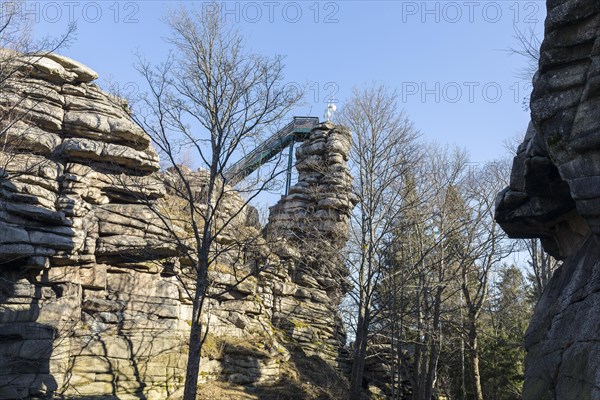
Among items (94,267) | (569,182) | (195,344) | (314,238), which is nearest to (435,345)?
(314,238)

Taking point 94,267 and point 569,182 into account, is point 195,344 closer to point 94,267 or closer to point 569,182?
point 94,267

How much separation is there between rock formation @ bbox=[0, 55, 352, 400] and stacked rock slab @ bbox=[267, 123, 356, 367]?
0.65 m

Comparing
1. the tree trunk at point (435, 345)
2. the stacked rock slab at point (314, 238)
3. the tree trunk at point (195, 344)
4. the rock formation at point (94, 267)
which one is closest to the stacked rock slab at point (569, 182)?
the rock formation at point (94, 267)

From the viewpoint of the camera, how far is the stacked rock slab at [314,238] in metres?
18.2

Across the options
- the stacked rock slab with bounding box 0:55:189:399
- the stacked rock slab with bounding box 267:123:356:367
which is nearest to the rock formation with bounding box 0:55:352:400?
the stacked rock slab with bounding box 0:55:189:399

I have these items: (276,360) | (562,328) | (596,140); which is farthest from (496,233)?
(596,140)

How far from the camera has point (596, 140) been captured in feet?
20.7

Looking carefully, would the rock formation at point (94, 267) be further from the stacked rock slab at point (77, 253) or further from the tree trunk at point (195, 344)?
the tree trunk at point (195, 344)

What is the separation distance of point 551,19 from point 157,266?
11.5 m

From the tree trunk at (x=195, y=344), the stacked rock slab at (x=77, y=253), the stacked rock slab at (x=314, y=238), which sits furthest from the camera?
the stacked rock slab at (x=314, y=238)

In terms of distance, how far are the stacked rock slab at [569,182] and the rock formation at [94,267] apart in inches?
203

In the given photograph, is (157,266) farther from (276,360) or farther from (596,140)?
(596,140)

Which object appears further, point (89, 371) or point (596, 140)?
point (89, 371)

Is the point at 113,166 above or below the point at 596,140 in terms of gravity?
above
